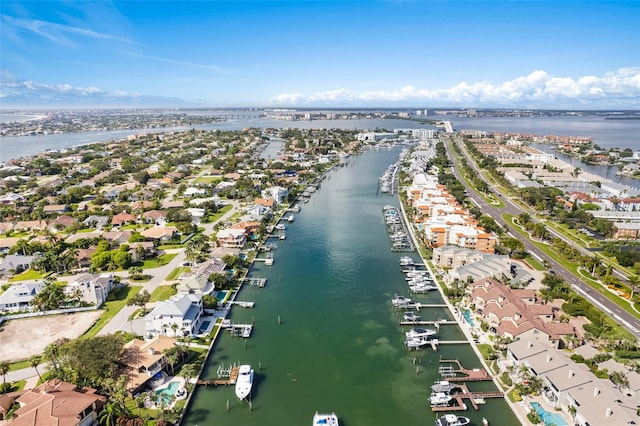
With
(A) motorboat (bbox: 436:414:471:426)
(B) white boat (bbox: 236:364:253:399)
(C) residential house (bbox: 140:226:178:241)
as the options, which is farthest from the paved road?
(C) residential house (bbox: 140:226:178:241)

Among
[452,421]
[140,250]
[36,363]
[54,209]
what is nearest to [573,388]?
[452,421]

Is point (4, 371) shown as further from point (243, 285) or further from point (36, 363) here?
point (243, 285)

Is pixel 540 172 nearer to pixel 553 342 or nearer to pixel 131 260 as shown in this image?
pixel 553 342

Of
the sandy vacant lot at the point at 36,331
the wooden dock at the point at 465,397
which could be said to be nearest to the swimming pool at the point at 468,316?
the wooden dock at the point at 465,397

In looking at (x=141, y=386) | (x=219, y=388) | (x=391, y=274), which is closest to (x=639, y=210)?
(x=391, y=274)

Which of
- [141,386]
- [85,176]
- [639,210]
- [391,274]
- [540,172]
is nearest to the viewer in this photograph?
[141,386]

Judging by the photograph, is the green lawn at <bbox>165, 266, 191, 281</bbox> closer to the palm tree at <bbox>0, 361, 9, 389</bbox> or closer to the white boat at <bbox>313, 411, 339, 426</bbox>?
the palm tree at <bbox>0, 361, 9, 389</bbox>
